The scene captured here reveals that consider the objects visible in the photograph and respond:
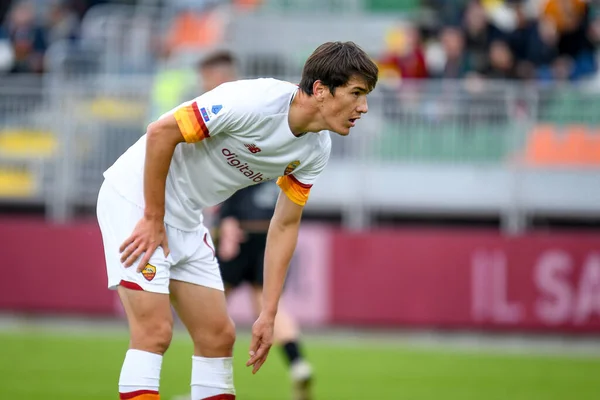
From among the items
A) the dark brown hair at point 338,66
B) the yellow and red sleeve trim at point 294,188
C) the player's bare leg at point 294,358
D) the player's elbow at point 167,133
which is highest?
the dark brown hair at point 338,66

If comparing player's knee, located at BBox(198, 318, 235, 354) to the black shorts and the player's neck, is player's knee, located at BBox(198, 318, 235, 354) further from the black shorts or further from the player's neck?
the black shorts

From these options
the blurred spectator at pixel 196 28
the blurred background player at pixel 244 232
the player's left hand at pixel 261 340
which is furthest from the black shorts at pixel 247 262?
the blurred spectator at pixel 196 28

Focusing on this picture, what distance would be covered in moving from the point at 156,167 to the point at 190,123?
11.9 inches

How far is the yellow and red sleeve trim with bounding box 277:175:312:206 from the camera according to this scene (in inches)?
252

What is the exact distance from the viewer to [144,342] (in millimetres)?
5875

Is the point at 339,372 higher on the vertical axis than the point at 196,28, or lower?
lower

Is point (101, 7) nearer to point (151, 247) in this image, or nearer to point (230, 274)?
point (230, 274)

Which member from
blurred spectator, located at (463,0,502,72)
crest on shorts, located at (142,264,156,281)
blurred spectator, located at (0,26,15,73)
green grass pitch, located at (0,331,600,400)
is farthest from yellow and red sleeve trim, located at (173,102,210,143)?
blurred spectator, located at (0,26,15,73)

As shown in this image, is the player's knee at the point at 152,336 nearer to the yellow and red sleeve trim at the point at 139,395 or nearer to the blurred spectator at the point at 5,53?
the yellow and red sleeve trim at the point at 139,395

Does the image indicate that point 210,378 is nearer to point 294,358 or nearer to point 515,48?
point 294,358

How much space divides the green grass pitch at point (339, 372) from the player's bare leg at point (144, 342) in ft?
10.9

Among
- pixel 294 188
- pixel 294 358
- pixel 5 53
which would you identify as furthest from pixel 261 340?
pixel 5 53

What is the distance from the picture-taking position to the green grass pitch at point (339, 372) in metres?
9.66

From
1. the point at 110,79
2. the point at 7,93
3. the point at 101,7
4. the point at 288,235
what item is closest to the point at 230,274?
the point at 288,235
